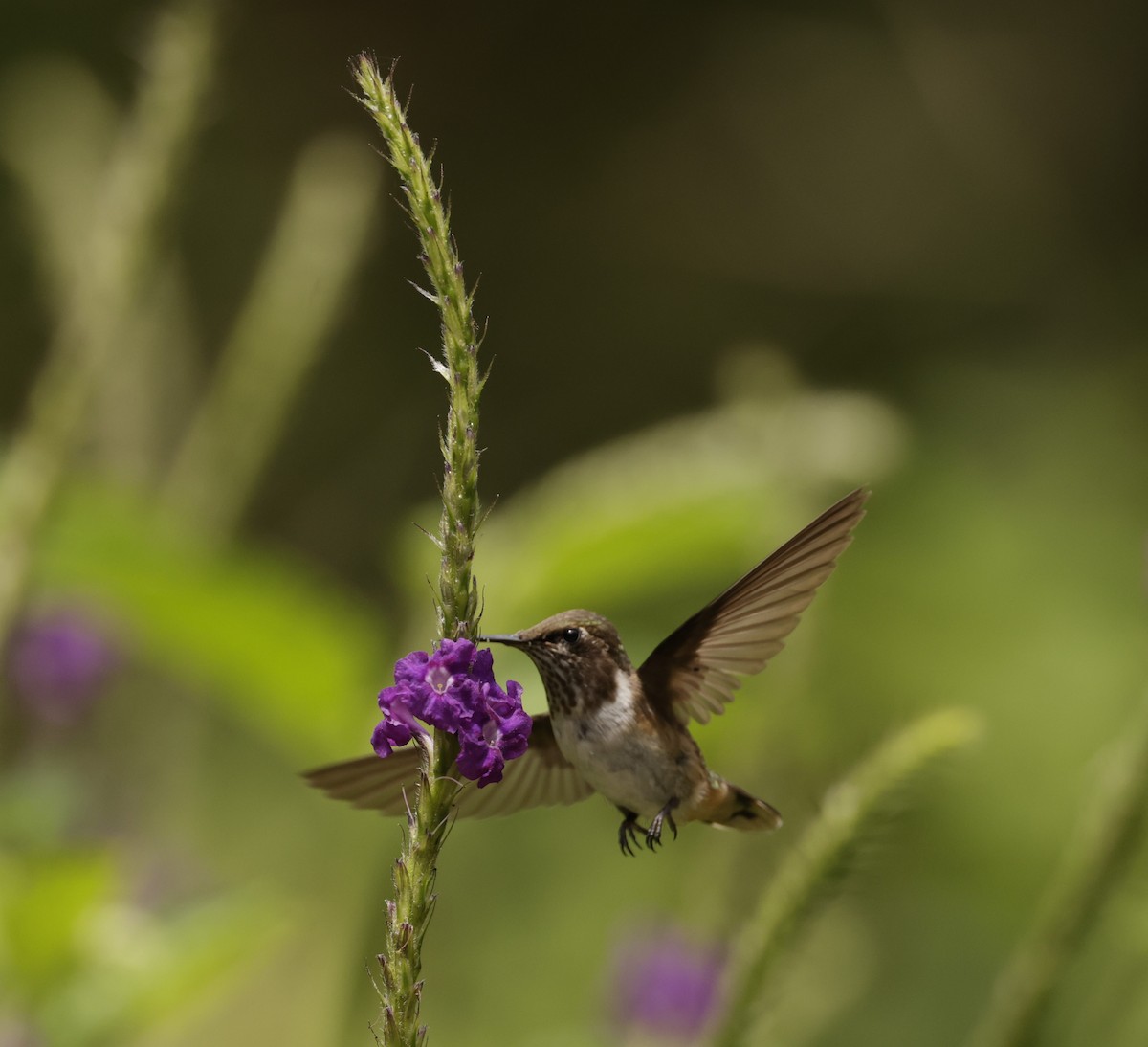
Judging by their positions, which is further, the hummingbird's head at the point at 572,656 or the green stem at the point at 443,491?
the hummingbird's head at the point at 572,656

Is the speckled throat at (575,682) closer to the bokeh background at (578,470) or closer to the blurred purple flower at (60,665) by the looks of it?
the bokeh background at (578,470)

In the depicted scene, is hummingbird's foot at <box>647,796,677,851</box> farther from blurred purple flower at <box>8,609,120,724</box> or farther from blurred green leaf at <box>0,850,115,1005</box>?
blurred purple flower at <box>8,609,120,724</box>

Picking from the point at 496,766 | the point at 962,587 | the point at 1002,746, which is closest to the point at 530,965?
the point at 1002,746

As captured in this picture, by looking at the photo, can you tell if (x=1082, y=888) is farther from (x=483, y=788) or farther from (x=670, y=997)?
(x=670, y=997)

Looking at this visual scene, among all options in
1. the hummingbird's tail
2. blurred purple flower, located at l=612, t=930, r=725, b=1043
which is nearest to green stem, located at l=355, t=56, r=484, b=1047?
the hummingbird's tail

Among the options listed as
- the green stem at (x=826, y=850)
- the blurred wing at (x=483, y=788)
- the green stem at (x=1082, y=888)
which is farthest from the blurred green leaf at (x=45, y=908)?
the green stem at (x=1082, y=888)
